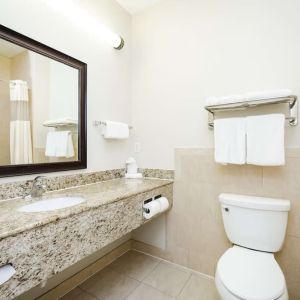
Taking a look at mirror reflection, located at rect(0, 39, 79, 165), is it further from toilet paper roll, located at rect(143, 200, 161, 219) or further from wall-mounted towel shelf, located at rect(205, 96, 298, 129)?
wall-mounted towel shelf, located at rect(205, 96, 298, 129)

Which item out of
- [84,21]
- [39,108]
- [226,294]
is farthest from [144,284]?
[84,21]

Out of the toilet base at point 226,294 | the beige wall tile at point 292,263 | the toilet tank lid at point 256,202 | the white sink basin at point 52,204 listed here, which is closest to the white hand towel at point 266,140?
the toilet tank lid at point 256,202

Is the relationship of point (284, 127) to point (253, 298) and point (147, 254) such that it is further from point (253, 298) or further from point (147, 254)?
point (147, 254)

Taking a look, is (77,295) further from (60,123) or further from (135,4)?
(135,4)

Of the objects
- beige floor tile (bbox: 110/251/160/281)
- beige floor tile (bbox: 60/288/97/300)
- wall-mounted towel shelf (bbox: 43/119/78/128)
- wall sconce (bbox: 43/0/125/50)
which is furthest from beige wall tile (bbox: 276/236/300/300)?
wall sconce (bbox: 43/0/125/50)

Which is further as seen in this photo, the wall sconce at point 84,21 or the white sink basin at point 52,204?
the wall sconce at point 84,21

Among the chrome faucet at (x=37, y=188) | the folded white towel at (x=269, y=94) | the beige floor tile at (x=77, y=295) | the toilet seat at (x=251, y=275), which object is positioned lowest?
the beige floor tile at (x=77, y=295)

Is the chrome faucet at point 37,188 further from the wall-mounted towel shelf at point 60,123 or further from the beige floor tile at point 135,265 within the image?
the beige floor tile at point 135,265

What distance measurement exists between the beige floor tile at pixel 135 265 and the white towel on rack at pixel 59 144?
44.1 inches

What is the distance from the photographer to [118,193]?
1.28 metres

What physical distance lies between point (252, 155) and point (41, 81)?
153cm

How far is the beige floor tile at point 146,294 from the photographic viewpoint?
4.69 feet

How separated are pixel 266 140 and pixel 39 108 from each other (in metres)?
1.53

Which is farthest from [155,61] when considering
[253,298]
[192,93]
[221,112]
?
[253,298]
